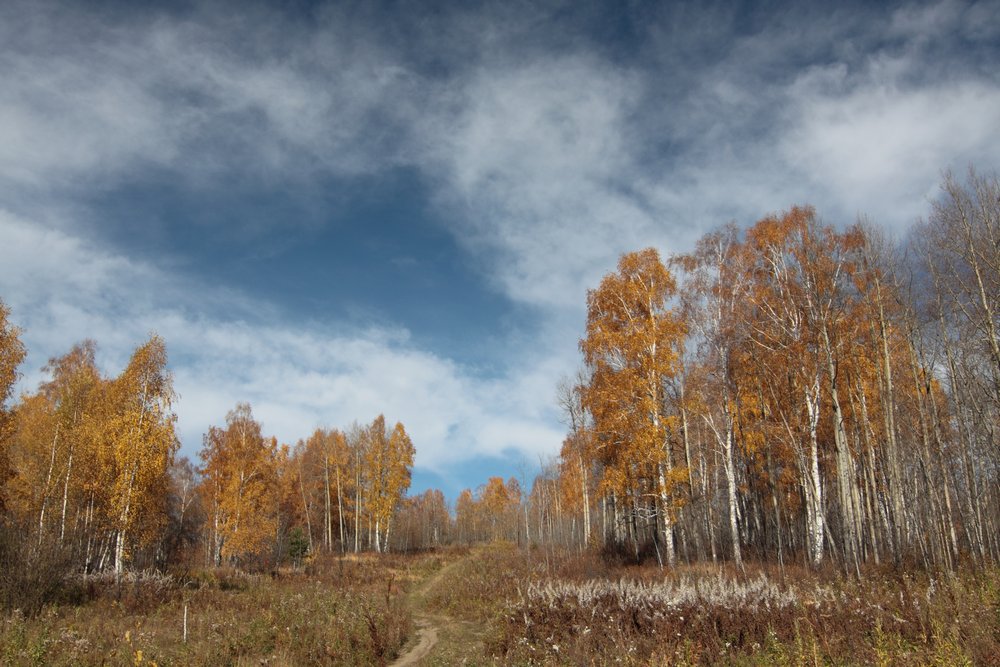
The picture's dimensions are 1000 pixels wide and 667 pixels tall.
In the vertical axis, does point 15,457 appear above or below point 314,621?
above

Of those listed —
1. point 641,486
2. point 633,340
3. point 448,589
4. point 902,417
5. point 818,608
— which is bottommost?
point 448,589

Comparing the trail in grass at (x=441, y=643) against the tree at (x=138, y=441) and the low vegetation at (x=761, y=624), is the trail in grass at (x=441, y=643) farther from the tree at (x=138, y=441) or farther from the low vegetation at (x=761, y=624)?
the tree at (x=138, y=441)

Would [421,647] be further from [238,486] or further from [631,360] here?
[238,486]

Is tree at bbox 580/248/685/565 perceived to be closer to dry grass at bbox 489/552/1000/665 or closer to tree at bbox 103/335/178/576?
dry grass at bbox 489/552/1000/665

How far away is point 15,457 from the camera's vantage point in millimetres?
27453

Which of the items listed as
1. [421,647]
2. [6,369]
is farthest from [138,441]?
[421,647]

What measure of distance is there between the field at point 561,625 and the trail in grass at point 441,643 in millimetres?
70

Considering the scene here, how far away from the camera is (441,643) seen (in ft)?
45.0

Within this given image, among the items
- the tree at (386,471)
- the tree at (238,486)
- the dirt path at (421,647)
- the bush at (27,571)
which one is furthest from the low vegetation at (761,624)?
the tree at (386,471)

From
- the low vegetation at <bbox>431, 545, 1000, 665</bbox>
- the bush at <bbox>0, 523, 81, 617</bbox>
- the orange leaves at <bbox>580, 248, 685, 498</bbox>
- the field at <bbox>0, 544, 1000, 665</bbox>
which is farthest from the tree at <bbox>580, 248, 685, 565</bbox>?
the bush at <bbox>0, 523, 81, 617</bbox>

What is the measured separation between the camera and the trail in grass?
11809mm

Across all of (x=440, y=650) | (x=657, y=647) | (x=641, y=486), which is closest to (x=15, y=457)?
(x=440, y=650)

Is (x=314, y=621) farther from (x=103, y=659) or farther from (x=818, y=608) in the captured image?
(x=818, y=608)

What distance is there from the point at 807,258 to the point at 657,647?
13948 millimetres
